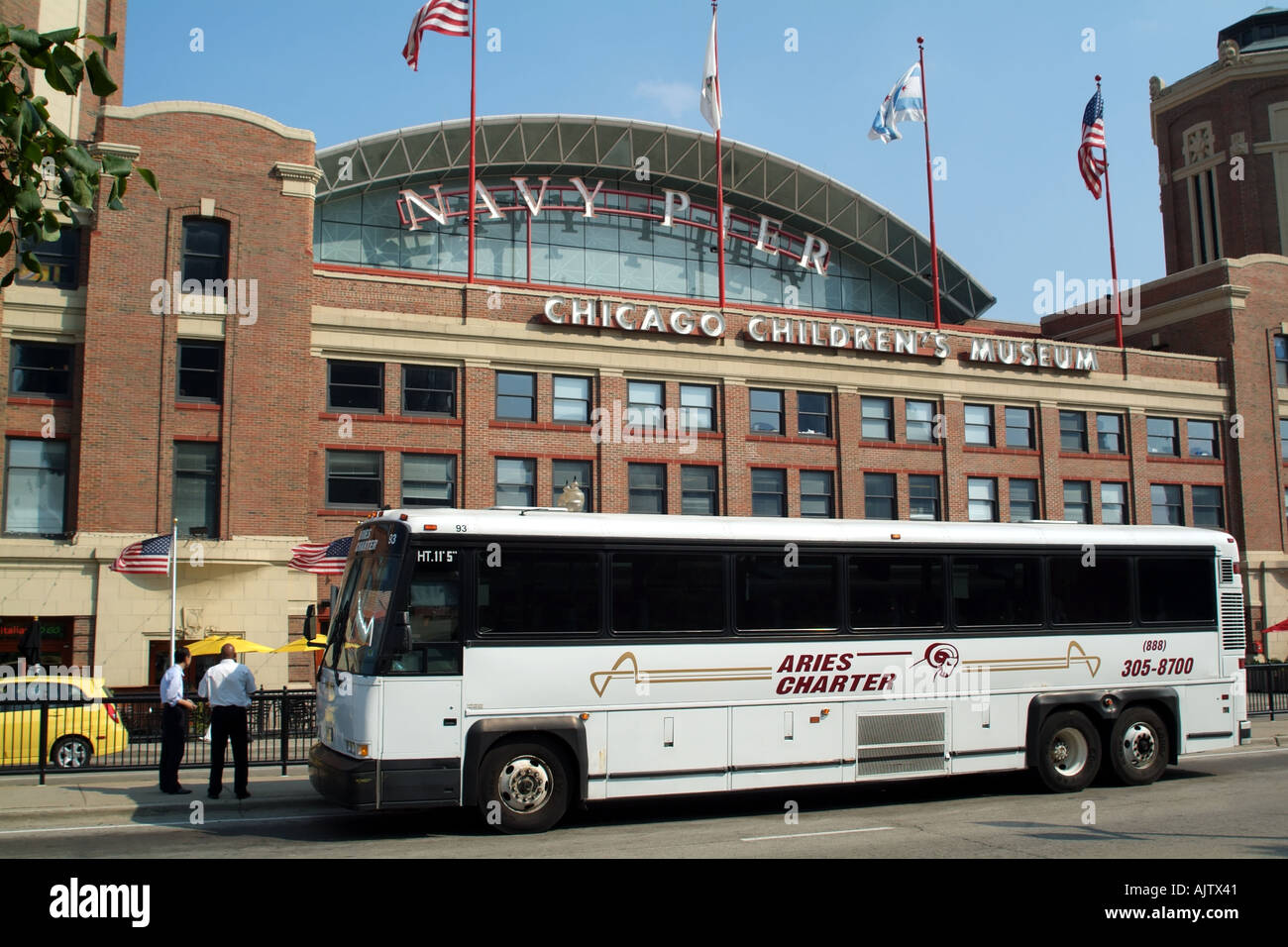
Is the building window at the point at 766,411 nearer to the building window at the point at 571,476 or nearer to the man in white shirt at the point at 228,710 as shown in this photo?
the building window at the point at 571,476

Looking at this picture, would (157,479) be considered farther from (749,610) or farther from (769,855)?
(769,855)

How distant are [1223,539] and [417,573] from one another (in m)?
11.6

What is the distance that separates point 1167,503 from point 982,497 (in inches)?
323

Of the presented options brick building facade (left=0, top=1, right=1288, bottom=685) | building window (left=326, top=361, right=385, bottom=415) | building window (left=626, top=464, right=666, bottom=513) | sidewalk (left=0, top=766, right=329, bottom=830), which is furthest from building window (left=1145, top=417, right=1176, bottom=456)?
sidewalk (left=0, top=766, right=329, bottom=830)

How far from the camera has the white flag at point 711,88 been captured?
35.6 meters

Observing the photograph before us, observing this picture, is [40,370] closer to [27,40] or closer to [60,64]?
[60,64]

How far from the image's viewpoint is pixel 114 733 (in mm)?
18344

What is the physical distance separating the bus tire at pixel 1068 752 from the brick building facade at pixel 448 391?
18804 mm

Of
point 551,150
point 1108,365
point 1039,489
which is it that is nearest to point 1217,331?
point 1108,365

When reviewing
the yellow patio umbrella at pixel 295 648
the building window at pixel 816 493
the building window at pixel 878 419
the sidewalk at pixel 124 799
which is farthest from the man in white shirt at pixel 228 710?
the building window at pixel 878 419

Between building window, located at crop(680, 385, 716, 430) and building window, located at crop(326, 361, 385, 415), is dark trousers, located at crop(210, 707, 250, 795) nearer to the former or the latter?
building window, located at crop(326, 361, 385, 415)

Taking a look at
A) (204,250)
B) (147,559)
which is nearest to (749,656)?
(147,559)

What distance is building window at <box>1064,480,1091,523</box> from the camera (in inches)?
1524

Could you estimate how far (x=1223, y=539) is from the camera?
15727 mm
